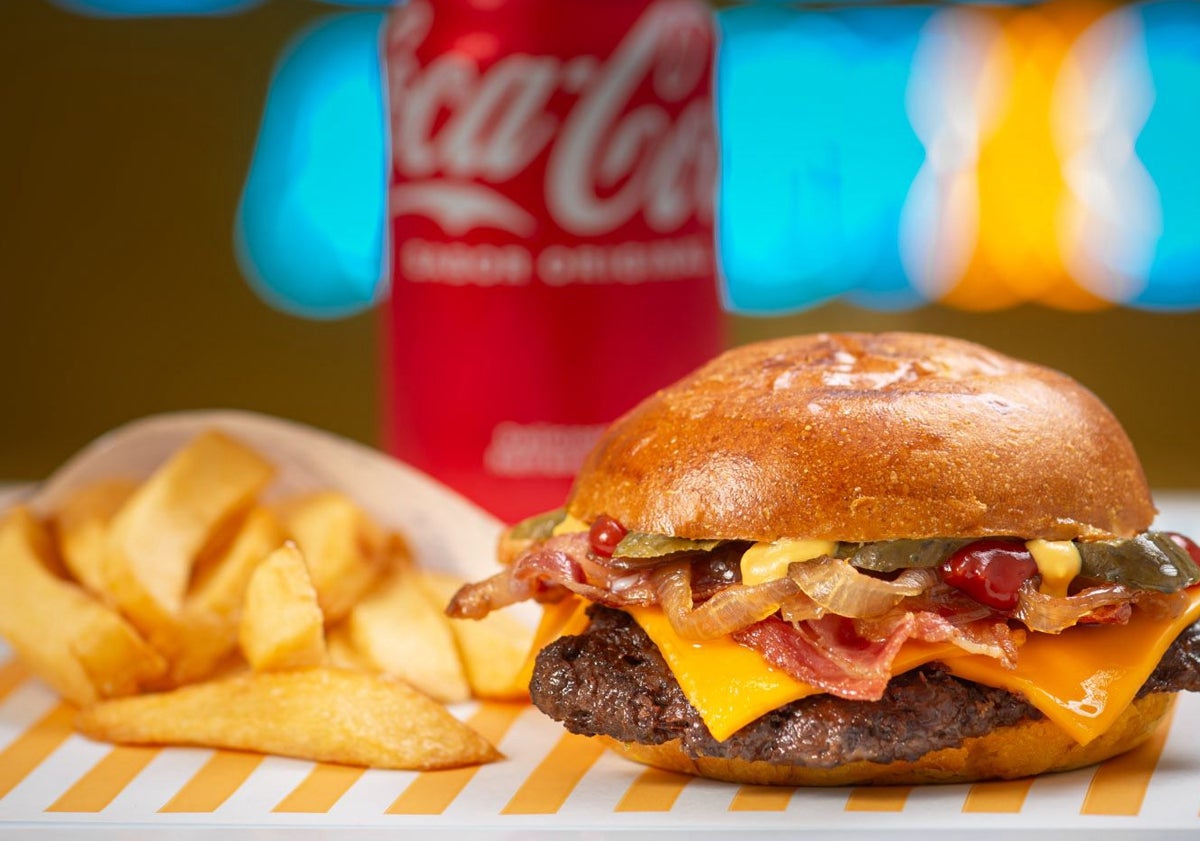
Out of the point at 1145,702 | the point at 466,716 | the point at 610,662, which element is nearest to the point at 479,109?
the point at 466,716

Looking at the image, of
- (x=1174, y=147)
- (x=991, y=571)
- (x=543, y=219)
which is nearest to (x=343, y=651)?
(x=991, y=571)

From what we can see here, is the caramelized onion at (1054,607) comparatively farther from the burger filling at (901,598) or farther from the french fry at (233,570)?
the french fry at (233,570)

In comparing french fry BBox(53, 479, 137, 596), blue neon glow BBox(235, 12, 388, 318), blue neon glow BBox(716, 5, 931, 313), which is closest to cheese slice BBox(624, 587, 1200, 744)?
french fry BBox(53, 479, 137, 596)

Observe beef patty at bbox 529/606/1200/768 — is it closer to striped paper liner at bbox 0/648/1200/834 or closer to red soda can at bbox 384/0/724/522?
striped paper liner at bbox 0/648/1200/834

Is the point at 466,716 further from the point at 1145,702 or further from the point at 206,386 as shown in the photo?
the point at 206,386

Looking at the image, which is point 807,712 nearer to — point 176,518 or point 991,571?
point 991,571

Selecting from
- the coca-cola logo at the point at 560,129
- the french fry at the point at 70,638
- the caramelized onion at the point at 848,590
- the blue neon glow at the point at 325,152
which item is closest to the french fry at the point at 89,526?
the french fry at the point at 70,638
